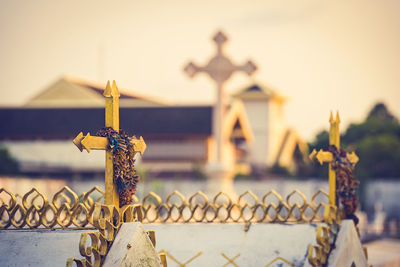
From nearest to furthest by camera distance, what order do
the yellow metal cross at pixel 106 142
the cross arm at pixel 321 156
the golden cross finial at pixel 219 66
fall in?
the yellow metal cross at pixel 106 142 → the cross arm at pixel 321 156 → the golden cross finial at pixel 219 66

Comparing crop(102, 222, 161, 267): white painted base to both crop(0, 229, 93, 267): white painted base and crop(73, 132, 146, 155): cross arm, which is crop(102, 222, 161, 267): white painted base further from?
crop(0, 229, 93, 267): white painted base

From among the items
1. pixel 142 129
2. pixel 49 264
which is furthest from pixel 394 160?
pixel 49 264

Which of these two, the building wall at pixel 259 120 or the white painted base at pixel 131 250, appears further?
the building wall at pixel 259 120

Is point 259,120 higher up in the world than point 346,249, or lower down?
higher up

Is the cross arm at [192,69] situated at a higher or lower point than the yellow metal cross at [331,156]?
higher

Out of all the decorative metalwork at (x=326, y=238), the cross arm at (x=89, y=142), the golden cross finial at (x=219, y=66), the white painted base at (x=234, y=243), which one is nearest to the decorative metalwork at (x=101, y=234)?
the cross arm at (x=89, y=142)

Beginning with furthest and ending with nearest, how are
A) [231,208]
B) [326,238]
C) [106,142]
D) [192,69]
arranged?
[192,69] → [231,208] → [326,238] → [106,142]

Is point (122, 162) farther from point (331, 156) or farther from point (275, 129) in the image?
point (275, 129)

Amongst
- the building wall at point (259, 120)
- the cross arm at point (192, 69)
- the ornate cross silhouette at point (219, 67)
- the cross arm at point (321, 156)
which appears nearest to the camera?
the cross arm at point (321, 156)

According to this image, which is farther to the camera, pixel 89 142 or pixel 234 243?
pixel 234 243

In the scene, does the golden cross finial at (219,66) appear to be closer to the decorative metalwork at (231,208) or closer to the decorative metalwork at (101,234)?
the decorative metalwork at (231,208)

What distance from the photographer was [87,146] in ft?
16.7

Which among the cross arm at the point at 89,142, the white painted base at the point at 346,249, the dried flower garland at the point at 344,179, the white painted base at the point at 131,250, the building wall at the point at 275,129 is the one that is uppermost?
the building wall at the point at 275,129

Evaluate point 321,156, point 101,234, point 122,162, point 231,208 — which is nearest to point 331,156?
point 321,156
